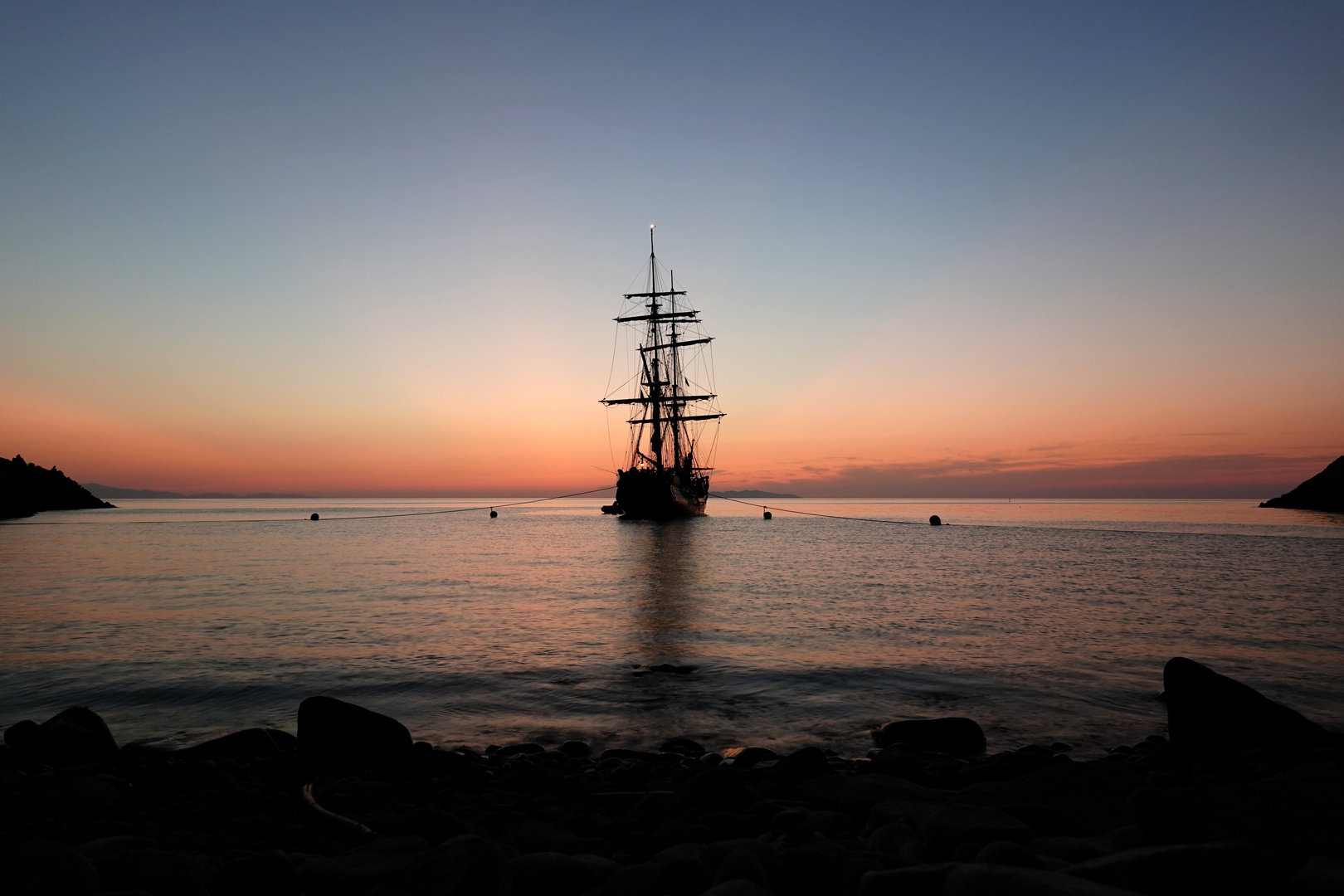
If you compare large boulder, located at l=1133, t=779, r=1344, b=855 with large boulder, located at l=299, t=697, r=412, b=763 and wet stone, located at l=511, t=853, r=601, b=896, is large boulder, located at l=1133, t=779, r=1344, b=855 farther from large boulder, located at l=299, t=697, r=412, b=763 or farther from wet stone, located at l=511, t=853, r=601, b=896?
large boulder, located at l=299, t=697, r=412, b=763

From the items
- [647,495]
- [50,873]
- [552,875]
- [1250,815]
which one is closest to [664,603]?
[552,875]

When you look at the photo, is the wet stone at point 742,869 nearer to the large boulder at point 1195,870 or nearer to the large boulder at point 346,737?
the large boulder at point 1195,870

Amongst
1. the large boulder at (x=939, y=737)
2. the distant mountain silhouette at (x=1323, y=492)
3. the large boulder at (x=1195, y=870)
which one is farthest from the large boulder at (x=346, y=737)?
the distant mountain silhouette at (x=1323, y=492)

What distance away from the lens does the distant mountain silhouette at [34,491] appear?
9312 cm

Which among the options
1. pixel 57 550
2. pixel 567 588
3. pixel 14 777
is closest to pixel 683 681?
pixel 14 777

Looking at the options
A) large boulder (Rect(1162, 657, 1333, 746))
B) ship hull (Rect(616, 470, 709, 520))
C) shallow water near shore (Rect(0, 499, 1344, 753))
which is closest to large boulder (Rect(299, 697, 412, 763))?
shallow water near shore (Rect(0, 499, 1344, 753))

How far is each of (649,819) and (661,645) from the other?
33.4 feet

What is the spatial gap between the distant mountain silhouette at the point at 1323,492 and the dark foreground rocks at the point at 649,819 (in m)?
129

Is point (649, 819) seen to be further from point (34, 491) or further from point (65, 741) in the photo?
point (34, 491)

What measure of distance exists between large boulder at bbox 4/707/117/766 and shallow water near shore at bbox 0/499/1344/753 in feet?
5.07

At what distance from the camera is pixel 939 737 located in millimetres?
8141

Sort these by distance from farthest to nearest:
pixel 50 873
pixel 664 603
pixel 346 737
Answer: pixel 664 603
pixel 346 737
pixel 50 873

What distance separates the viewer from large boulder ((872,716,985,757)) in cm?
803

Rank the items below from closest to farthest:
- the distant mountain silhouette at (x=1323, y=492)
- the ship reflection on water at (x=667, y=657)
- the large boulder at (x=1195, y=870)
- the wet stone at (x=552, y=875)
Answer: the large boulder at (x=1195, y=870) → the wet stone at (x=552, y=875) → the ship reflection on water at (x=667, y=657) → the distant mountain silhouette at (x=1323, y=492)
